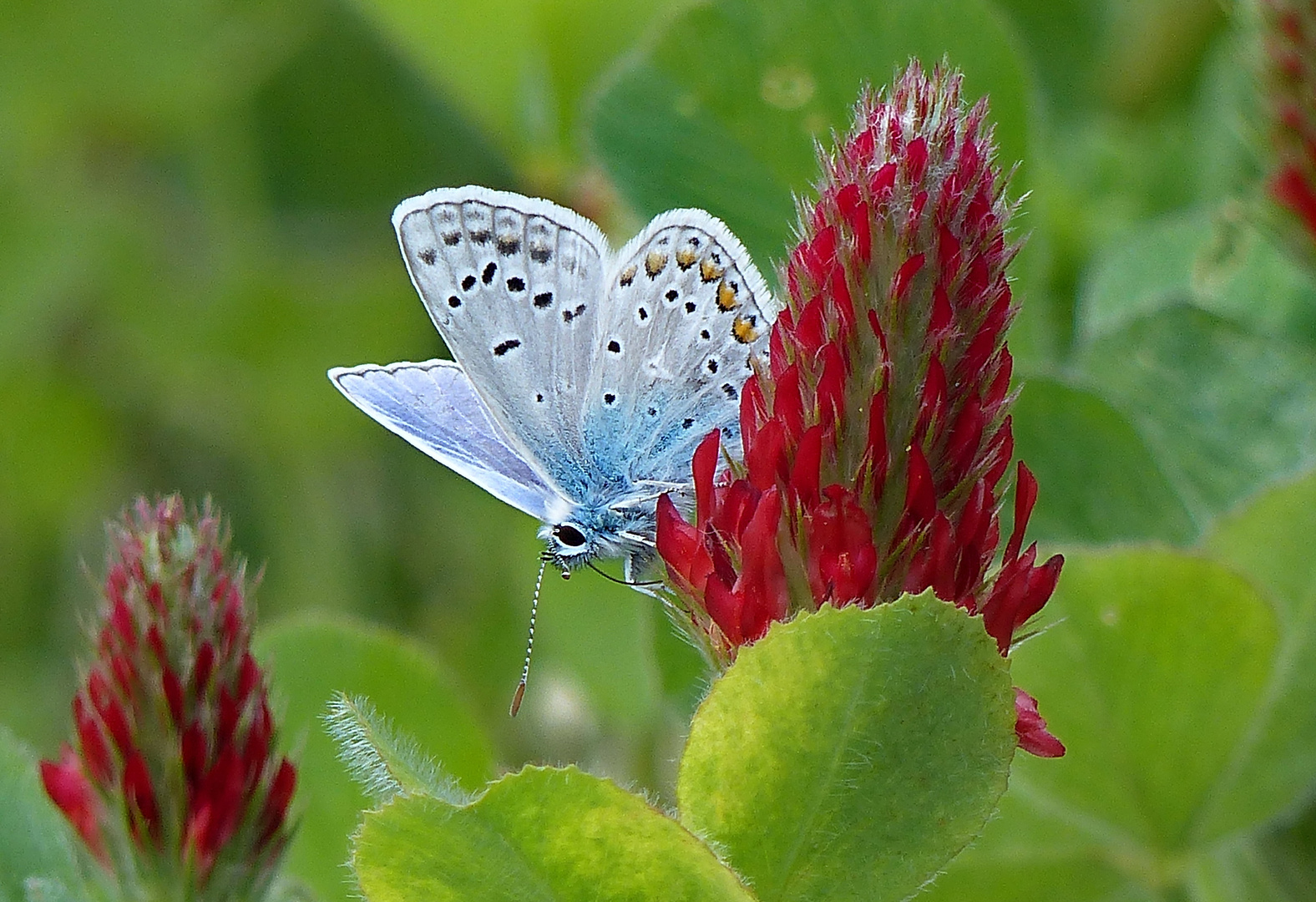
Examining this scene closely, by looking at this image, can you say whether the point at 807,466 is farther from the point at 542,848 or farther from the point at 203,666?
the point at 203,666

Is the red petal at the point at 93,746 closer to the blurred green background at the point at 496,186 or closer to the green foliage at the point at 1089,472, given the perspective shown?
the blurred green background at the point at 496,186

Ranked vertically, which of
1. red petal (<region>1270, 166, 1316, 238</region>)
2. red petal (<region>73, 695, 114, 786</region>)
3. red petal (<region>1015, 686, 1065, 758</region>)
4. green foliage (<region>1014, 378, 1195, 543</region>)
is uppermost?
red petal (<region>1270, 166, 1316, 238</region>)

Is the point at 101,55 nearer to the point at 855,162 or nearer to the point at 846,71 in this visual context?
the point at 846,71

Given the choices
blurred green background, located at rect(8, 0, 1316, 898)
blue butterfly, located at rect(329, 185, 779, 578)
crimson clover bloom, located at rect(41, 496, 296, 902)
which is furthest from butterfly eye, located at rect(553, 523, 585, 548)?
crimson clover bloom, located at rect(41, 496, 296, 902)

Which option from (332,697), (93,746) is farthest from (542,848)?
(332,697)

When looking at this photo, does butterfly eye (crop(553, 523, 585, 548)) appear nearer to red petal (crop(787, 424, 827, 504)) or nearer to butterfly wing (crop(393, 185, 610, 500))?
butterfly wing (crop(393, 185, 610, 500))

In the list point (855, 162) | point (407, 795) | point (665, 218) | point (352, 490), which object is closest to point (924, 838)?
point (407, 795)
